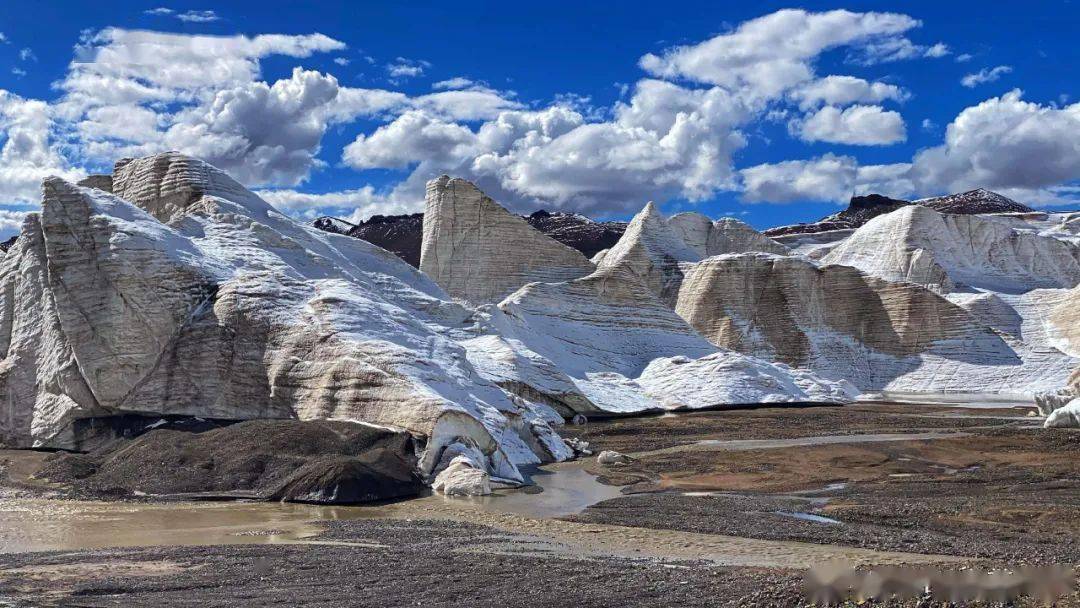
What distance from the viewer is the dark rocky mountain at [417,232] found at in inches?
5231

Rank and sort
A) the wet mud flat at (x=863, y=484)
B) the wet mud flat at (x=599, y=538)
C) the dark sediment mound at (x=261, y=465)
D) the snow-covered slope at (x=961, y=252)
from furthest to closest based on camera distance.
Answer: the snow-covered slope at (x=961, y=252) → the dark sediment mound at (x=261, y=465) → the wet mud flat at (x=863, y=484) → the wet mud flat at (x=599, y=538)

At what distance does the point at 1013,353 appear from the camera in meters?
51.3

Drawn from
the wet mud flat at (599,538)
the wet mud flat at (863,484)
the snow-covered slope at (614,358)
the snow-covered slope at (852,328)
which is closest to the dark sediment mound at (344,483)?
the wet mud flat at (599,538)

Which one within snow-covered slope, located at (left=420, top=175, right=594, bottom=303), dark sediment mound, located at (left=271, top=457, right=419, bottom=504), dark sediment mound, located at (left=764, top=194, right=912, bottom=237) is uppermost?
dark sediment mound, located at (left=764, top=194, right=912, bottom=237)

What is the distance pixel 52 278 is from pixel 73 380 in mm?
2443

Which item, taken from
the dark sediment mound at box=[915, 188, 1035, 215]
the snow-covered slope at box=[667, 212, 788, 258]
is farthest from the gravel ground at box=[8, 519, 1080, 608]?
the dark sediment mound at box=[915, 188, 1035, 215]

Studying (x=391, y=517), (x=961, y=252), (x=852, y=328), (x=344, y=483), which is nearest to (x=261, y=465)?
(x=344, y=483)

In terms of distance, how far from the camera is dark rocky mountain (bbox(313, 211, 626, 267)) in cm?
13288

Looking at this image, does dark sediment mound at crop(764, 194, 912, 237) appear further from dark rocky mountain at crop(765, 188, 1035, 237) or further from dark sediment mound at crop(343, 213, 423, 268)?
dark sediment mound at crop(343, 213, 423, 268)

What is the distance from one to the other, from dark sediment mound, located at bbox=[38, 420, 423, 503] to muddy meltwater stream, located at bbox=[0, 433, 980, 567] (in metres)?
0.50

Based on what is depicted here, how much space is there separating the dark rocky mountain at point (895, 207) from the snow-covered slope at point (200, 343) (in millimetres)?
103420

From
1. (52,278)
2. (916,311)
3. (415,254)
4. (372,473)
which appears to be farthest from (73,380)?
(415,254)

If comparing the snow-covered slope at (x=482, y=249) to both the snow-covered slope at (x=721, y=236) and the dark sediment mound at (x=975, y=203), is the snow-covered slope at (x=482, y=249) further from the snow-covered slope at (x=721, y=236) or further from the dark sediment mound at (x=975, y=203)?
the dark sediment mound at (x=975, y=203)

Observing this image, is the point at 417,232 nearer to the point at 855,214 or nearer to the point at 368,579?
the point at 855,214
